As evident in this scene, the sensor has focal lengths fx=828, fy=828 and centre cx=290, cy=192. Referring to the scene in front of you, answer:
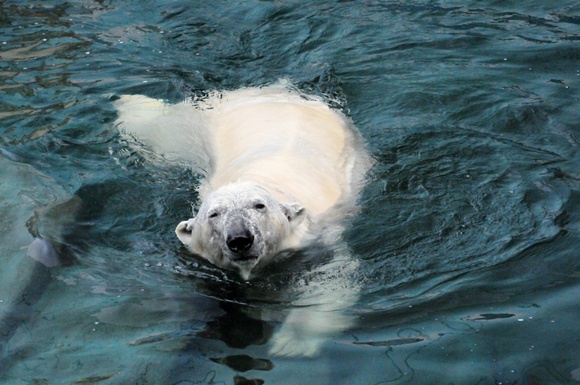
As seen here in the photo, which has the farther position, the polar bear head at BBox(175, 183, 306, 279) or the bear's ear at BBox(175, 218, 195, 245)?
the bear's ear at BBox(175, 218, 195, 245)

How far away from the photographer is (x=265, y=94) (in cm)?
809

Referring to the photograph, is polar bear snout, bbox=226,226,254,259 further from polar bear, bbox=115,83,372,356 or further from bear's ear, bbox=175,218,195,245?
bear's ear, bbox=175,218,195,245

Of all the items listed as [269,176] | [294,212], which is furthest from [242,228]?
[269,176]

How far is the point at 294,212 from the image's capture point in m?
5.86

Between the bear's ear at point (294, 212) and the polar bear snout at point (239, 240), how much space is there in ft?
1.83

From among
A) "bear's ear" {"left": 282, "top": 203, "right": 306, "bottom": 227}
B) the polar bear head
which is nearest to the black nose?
the polar bear head

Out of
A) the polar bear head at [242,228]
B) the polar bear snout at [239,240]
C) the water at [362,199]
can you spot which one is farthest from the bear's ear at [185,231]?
the polar bear snout at [239,240]

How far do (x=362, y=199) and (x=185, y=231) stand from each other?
1584 mm

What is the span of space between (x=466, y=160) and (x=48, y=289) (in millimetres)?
3598

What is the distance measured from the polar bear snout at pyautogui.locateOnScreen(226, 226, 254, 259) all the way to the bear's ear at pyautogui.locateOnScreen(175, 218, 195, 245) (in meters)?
0.58

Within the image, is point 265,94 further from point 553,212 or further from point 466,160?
point 553,212

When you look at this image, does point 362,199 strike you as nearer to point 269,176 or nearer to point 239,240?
point 269,176

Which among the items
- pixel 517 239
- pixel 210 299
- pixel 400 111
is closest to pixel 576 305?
pixel 517 239

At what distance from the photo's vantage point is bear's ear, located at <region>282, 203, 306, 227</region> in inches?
230
